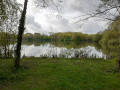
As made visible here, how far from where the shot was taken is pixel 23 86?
448 centimetres

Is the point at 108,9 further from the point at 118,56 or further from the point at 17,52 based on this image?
the point at 17,52

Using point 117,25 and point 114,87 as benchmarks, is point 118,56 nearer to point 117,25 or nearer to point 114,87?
point 117,25

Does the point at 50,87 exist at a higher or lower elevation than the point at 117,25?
lower

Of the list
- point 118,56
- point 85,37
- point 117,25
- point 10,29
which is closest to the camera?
point 117,25

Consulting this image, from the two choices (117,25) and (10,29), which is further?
(10,29)

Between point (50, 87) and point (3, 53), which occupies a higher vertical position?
point (3, 53)

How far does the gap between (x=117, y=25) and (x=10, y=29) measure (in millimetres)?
9400

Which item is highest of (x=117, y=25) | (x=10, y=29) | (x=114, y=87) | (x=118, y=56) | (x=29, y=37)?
(x=29, y=37)

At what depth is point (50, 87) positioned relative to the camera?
4.34 metres

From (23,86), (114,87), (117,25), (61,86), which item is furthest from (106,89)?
(117,25)

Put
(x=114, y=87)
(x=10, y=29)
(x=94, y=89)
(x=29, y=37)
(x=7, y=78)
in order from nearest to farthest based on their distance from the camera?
(x=94, y=89) → (x=114, y=87) → (x=7, y=78) → (x=10, y=29) → (x=29, y=37)

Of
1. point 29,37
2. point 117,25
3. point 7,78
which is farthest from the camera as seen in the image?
point 29,37

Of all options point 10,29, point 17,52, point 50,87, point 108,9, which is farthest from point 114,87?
point 10,29

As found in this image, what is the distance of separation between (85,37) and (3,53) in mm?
98015
